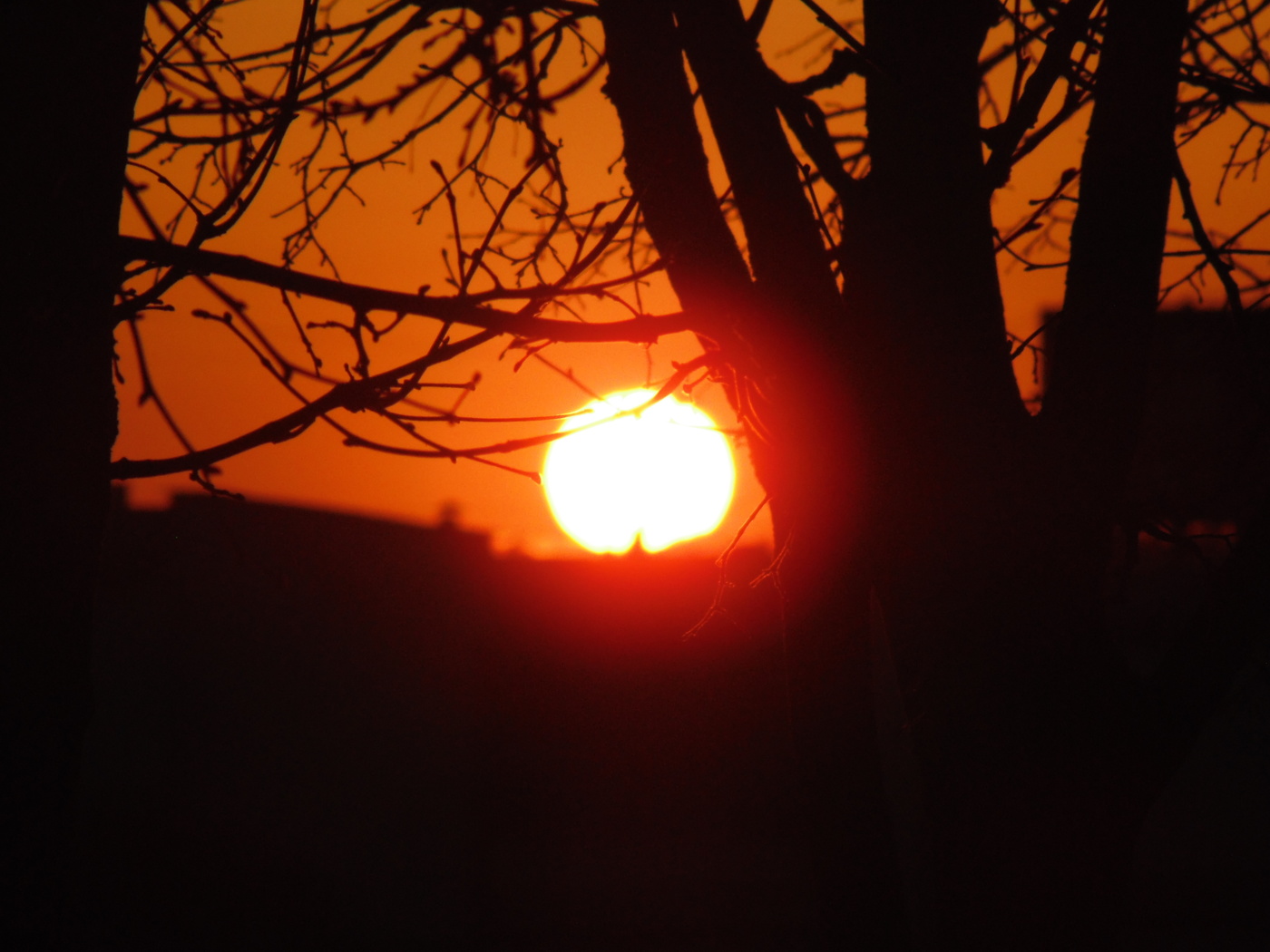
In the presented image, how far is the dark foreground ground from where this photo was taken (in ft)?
40.9

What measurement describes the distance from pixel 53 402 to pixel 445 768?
13834 millimetres

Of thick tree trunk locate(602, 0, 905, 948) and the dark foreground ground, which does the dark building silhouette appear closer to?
the dark foreground ground

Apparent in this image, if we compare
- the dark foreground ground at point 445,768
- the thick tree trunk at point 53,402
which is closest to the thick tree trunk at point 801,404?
the thick tree trunk at point 53,402

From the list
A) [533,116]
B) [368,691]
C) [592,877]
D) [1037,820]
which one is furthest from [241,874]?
[1037,820]

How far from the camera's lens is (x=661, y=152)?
8.49 ft

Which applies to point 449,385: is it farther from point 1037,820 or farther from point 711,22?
point 1037,820

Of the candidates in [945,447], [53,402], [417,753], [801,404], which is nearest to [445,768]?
[417,753]

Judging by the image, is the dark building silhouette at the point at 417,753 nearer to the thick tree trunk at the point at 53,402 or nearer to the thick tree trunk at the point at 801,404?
the thick tree trunk at the point at 801,404

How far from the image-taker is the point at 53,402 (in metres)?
1.69

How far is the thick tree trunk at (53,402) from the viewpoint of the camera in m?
1.64

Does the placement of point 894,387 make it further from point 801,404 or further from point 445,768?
point 445,768

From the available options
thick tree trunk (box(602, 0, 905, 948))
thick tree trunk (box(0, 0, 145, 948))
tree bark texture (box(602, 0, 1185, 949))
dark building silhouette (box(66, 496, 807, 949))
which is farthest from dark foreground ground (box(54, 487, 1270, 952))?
thick tree trunk (box(0, 0, 145, 948))

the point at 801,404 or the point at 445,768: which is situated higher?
the point at 801,404

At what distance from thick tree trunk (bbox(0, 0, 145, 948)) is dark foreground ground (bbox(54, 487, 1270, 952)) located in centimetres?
1069
